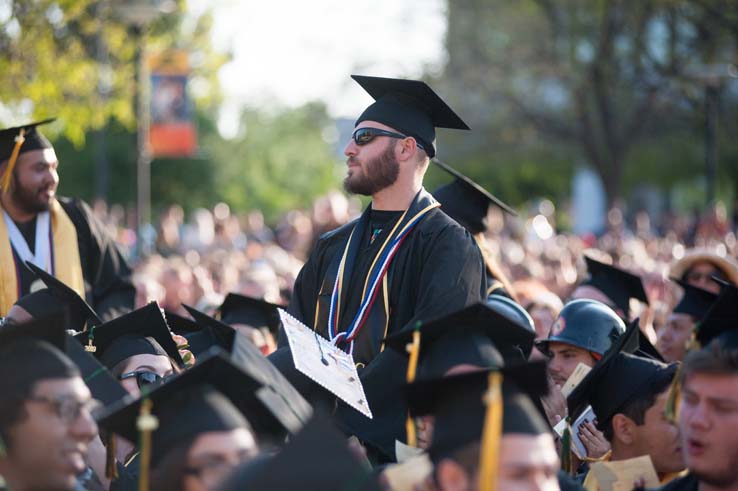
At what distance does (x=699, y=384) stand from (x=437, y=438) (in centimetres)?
101

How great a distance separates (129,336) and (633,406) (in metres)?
2.49

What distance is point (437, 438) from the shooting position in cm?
415

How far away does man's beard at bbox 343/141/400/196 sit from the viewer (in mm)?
6215

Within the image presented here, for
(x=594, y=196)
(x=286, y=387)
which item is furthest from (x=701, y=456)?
(x=594, y=196)

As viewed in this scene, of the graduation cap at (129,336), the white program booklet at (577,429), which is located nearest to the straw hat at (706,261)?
the white program booklet at (577,429)

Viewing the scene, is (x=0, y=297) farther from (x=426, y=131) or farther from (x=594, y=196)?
(x=594, y=196)

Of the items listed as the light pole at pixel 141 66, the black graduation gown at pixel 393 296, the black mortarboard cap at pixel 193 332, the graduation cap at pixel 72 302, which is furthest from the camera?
the light pole at pixel 141 66

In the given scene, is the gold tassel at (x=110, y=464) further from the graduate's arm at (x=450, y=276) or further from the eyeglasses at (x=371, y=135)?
the eyeglasses at (x=371, y=135)

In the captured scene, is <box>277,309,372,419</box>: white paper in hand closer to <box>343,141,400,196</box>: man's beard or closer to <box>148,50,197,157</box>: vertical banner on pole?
<box>343,141,400,196</box>: man's beard

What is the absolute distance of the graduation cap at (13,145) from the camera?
7738 millimetres

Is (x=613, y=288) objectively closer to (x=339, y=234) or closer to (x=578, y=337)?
(x=578, y=337)

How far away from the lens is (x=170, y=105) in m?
17.6

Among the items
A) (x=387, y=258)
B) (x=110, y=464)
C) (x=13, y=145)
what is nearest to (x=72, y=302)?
(x=13, y=145)

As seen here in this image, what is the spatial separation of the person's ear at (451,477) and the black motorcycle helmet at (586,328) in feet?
10.6
